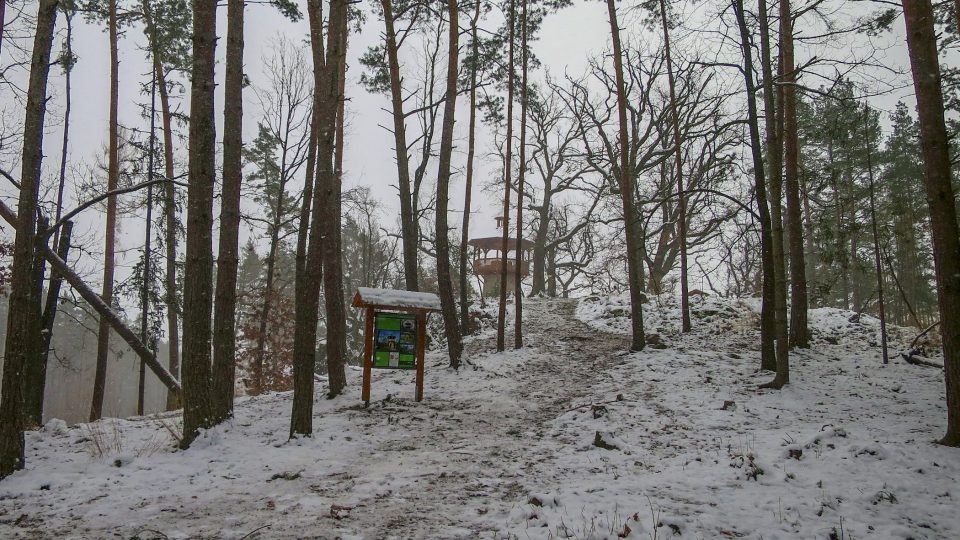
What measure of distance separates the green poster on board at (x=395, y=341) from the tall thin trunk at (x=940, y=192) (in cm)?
738

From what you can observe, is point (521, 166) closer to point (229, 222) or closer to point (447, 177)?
point (447, 177)

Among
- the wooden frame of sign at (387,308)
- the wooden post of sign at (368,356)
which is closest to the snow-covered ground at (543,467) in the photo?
the wooden post of sign at (368,356)

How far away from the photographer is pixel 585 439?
644 centimetres

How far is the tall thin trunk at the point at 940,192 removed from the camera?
5238 millimetres

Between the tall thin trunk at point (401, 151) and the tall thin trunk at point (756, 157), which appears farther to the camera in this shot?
the tall thin trunk at point (401, 151)

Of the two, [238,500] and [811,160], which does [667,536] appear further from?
[811,160]

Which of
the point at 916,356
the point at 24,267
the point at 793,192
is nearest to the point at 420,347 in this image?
the point at 24,267

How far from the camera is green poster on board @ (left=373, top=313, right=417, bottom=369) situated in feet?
29.1

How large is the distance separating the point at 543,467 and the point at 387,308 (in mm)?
4434

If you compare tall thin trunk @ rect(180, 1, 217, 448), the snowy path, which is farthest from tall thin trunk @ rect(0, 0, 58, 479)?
the snowy path

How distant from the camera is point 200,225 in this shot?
628 centimetres

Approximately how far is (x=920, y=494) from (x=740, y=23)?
7.84 m

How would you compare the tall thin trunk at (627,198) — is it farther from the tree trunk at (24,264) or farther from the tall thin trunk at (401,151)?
the tree trunk at (24,264)

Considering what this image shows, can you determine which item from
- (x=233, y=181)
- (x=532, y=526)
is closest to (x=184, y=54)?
(x=233, y=181)
